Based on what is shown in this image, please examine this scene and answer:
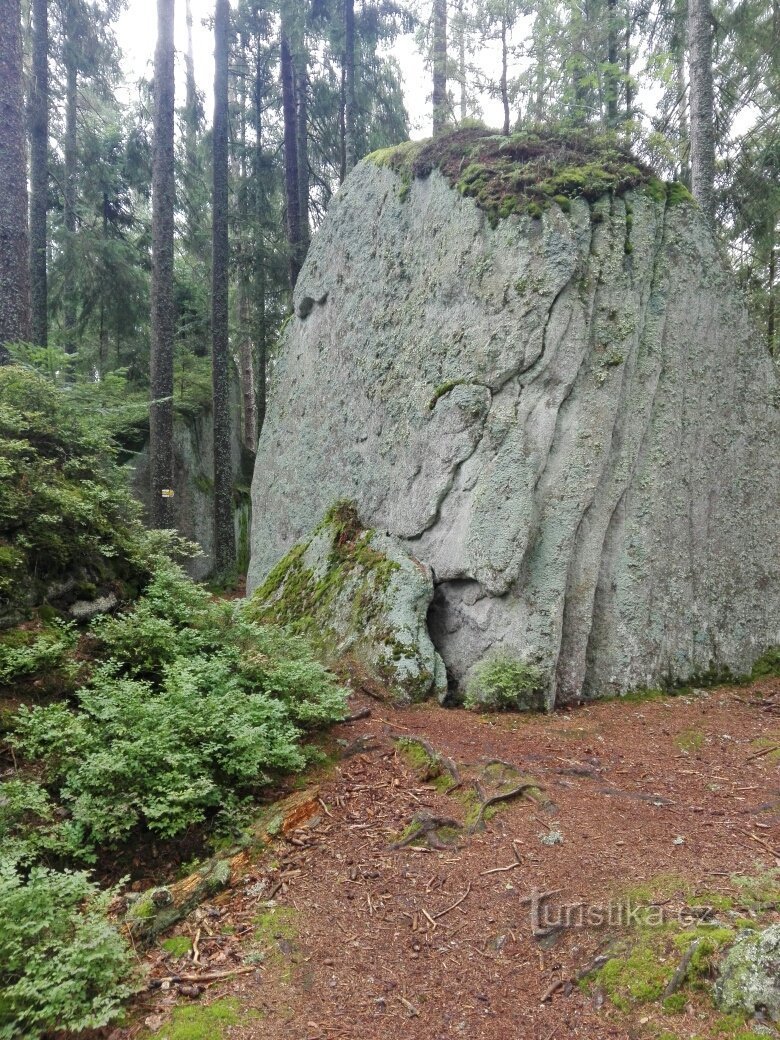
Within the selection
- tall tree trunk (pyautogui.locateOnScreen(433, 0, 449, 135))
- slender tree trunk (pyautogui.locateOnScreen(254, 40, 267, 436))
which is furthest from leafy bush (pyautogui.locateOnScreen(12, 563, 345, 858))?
slender tree trunk (pyautogui.locateOnScreen(254, 40, 267, 436))

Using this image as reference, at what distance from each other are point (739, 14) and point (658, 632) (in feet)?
39.5

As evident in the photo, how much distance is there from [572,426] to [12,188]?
7.83 metres

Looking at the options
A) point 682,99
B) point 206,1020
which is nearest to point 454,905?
point 206,1020

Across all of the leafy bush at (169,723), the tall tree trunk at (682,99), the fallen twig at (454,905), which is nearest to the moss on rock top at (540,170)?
the leafy bush at (169,723)

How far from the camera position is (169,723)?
14.6ft

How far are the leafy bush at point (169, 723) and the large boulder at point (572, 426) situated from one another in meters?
2.52

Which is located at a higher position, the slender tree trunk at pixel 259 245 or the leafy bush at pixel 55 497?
the slender tree trunk at pixel 259 245

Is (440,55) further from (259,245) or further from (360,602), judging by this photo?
(360,602)

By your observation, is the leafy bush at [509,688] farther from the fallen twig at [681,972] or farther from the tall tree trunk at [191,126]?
the tall tree trunk at [191,126]

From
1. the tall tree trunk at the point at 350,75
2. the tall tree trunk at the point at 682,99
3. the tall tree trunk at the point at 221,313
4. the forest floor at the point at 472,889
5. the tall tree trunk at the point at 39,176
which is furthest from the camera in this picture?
the tall tree trunk at the point at 350,75

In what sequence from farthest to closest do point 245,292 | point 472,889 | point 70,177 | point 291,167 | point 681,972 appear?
point 245,292
point 70,177
point 291,167
point 472,889
point 681,972

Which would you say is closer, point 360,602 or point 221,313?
point 360,602

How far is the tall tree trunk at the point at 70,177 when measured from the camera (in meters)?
15.4

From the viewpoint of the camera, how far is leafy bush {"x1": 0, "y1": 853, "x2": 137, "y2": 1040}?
2740 mm
